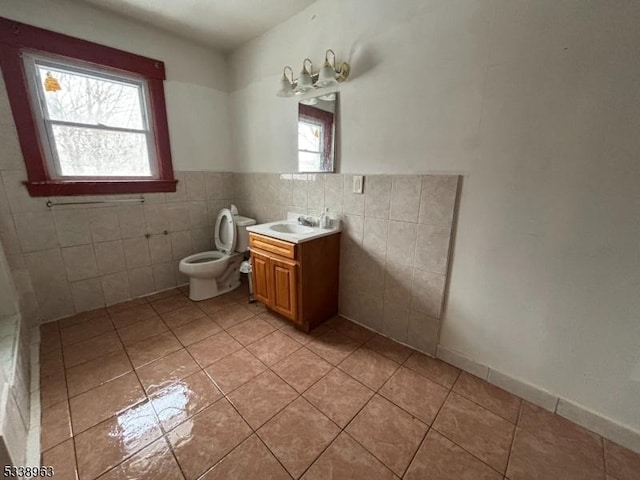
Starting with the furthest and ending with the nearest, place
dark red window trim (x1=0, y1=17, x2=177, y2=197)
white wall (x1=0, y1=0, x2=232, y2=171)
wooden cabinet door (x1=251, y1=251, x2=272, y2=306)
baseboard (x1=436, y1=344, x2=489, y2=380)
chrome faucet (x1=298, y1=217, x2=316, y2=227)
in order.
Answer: chrome faucet (x1=298, y1=217, x2=316, y2=227) → wooden cabinet door (x1=251, y1=251, x2=272, y2=306) → white wall (x1=0, y1=0, x2=232, y2=171) → dark red window trim (x1=0, y1=17, x2=177, y2=197) → baseboard (x1=436, y1=344, x2=489, y2=380)

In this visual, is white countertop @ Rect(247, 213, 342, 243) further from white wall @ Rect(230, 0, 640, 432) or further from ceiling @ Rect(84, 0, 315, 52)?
ceiling @ Rect(84, 0, 315, 52)

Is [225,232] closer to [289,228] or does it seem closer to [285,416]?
[289,228]

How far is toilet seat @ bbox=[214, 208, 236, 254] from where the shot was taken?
256cm

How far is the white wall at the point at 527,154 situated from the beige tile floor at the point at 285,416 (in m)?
0.29

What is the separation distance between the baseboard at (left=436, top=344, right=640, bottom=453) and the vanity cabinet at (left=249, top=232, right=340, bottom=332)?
2.93 ft

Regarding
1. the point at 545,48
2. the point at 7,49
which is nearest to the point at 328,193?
the point at 545,48

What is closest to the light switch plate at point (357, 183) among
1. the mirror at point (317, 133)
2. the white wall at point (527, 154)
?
the white wall at point (527, 154)

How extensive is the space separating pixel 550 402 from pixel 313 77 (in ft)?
8.26

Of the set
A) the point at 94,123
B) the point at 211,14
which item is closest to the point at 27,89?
the point at 94,123

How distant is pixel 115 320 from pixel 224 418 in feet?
4.92

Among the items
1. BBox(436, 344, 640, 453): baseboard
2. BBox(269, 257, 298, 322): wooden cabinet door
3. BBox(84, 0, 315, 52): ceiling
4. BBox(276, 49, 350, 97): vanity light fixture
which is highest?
BBox(84, 0, 315, 52): ceiling

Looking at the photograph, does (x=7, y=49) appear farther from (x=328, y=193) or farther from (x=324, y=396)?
(x=324, y=396)

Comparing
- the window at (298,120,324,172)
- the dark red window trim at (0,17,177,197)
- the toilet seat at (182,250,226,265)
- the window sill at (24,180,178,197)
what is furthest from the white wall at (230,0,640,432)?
the window sill at (24,180,178,197)

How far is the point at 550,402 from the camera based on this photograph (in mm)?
1362
